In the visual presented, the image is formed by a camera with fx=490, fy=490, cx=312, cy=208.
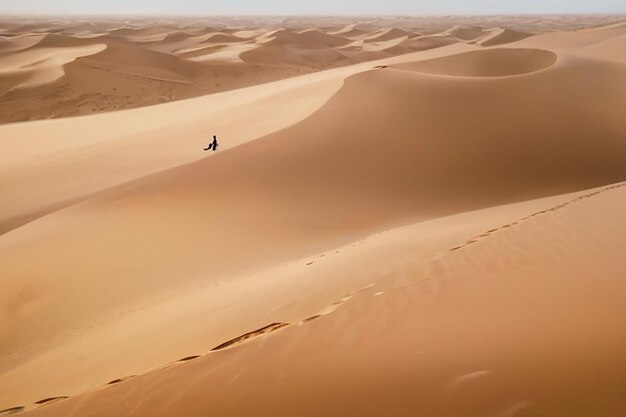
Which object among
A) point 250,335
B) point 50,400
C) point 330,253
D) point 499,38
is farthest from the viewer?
point 499,38

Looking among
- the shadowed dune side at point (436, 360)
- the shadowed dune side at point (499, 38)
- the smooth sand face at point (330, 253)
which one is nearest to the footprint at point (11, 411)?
the smooth sand face at point (330, 253)

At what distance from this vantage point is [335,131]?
8867mm

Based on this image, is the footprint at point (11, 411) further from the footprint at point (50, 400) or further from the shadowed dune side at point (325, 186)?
the shadowed dune side at point (325, 186)

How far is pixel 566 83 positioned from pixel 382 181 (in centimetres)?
749

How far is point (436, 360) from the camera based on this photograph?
7.22ft

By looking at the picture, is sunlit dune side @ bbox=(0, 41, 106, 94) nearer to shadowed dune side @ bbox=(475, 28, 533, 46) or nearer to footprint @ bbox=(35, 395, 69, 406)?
footprint @ bbox=(35, 395, 69, 406)

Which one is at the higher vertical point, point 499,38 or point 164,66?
point 164,66

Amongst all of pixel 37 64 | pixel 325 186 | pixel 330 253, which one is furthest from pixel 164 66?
pixel 330 253

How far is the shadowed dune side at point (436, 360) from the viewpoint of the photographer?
6.42 ft

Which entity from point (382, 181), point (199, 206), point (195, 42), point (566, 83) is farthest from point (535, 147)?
point (195, 42)

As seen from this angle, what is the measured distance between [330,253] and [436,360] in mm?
2719

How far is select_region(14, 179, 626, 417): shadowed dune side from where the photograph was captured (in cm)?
196

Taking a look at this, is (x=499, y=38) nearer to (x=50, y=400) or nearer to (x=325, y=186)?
(x=325, y=186)

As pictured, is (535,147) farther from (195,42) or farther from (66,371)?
(195,42)
